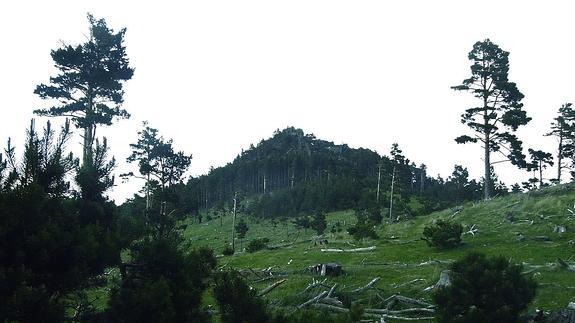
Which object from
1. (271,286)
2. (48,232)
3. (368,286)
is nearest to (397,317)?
(368,286)

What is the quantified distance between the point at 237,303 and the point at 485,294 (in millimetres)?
6149

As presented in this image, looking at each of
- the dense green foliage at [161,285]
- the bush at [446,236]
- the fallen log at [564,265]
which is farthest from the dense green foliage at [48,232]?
the bush at [446,236]

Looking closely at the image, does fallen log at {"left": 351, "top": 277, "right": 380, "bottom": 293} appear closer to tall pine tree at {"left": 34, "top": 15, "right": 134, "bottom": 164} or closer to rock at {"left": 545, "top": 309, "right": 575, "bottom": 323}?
rock at {"left": 545, "top": 309, "right": 575, "bottom": 323}

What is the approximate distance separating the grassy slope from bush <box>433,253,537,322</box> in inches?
138

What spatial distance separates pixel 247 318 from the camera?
33.4 feet

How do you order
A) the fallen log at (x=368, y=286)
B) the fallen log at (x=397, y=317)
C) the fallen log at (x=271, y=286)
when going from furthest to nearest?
the fallen log at (x=271, y=286) < the fallen log at (x=368, y=286) < the fallen log at (x=397, y=317)

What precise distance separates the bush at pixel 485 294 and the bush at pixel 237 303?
4974mm

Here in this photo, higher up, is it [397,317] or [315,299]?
[315,299]

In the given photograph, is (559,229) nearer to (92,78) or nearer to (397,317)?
(397,317)

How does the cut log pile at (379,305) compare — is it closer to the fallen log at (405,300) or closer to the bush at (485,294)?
the fallen log at (405,300)

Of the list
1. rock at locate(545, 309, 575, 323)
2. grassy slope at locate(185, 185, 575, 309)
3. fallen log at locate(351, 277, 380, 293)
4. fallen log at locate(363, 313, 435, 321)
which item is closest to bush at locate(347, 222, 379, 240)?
grassy slope at locate(185, 185, 575, 309)

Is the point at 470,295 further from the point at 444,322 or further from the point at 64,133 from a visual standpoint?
the point at 64,133

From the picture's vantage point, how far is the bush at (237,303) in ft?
33.4

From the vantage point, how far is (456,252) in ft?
83.6
